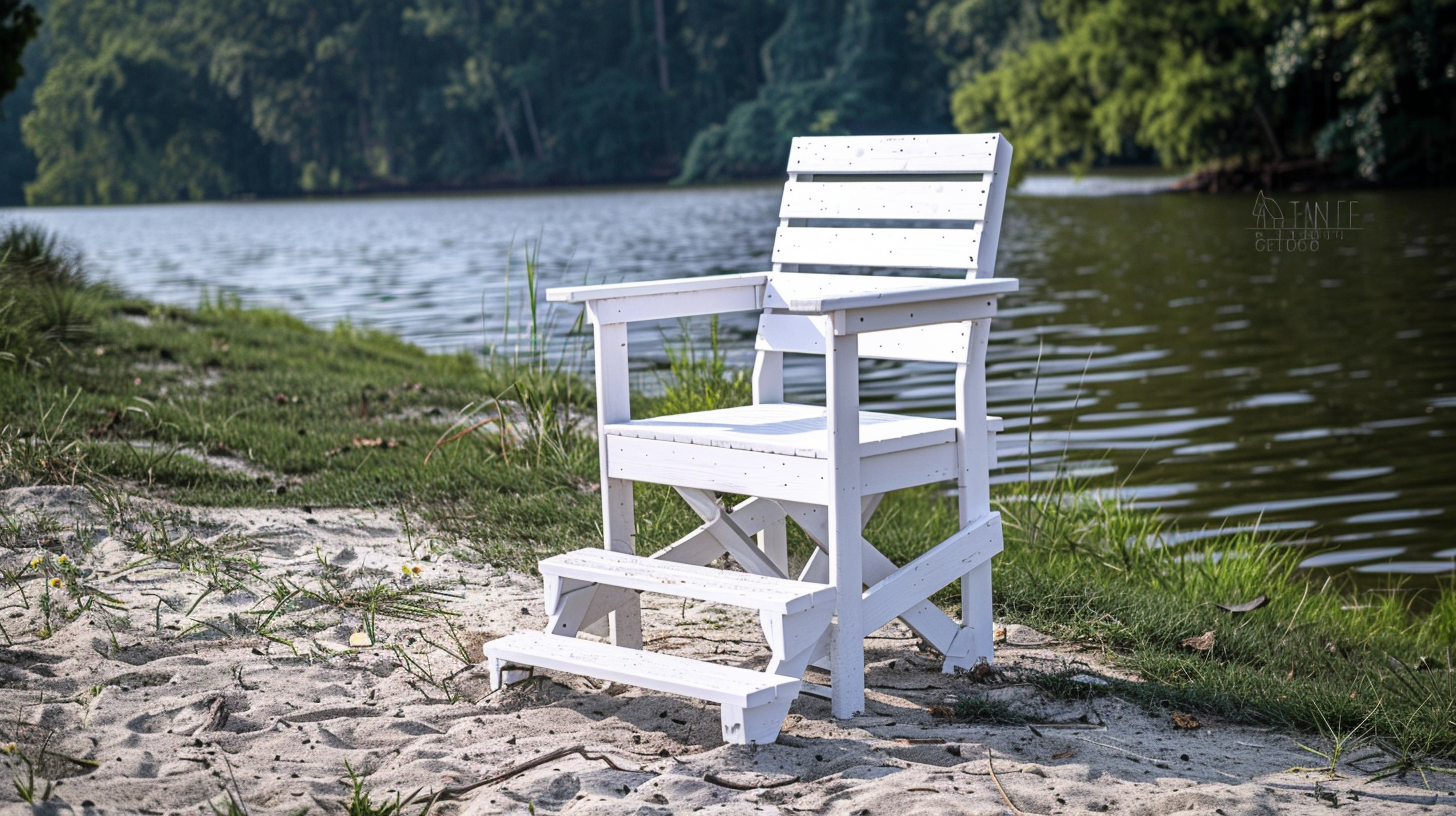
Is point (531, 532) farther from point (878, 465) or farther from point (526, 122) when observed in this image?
point (526, 122)

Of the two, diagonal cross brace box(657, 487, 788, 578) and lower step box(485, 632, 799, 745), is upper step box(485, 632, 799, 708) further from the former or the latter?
diagonal cross brace box(657, 487, 788, 578)

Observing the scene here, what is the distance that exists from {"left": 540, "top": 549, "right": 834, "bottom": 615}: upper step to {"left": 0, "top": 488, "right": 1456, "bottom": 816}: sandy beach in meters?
0.31

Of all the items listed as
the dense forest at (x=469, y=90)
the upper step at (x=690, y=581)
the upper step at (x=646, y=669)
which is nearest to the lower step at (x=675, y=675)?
the upper step at (x=646, y=669)

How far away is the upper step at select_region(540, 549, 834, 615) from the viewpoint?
290 cm

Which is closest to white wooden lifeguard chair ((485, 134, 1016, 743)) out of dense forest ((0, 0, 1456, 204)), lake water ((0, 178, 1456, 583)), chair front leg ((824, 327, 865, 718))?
chair front leg ((824, 327, 865, 718))

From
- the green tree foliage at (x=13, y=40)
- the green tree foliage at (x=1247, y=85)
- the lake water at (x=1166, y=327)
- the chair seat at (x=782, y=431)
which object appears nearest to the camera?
the chair seat at (x=782, y=431)

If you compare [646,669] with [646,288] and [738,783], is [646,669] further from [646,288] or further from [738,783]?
[646,288]

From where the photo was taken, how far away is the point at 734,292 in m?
3.78

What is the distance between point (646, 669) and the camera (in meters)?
2.93

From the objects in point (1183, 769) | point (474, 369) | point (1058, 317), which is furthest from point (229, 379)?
point (1058, 317)

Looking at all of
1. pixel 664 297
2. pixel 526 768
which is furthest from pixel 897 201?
pixel 526 768

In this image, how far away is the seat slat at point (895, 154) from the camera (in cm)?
350

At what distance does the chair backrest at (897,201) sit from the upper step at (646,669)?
1.16m

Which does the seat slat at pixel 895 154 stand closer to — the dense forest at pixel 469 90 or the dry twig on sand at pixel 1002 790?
the dry twig on sand at pixel 1002 790
